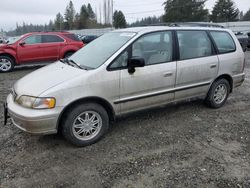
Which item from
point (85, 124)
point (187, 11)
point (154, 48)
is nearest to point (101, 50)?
point (154, 48)

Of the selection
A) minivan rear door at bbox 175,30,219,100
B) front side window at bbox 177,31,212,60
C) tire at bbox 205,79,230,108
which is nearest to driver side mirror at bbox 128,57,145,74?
minivan rear door at bbox 175,30,219,100

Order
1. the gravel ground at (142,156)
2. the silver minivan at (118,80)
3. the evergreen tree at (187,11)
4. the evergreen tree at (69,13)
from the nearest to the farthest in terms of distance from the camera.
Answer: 1. the gravel ground at (142,156)
2. the silver minivan at (118,80)
3. the evergreen tree at (187,11)
4. the evergreen tree at (69,13)

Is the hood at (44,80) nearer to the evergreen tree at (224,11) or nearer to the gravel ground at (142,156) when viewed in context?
the gravel ground at (142,156)

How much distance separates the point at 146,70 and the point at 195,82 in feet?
3.98

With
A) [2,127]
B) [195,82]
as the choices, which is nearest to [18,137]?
[2,127]

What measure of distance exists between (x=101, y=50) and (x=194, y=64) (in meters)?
1.74

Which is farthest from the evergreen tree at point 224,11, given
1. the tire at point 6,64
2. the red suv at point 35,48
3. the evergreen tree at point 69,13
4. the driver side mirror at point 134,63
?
the driver side mirror at point 134,63

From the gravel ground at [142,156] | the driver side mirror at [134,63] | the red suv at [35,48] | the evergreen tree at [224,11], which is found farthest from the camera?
the evergreen tree at [224,11]

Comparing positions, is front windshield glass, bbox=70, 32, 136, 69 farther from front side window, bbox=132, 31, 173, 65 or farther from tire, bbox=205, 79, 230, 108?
tire, bbox=205, 79, 230, 108

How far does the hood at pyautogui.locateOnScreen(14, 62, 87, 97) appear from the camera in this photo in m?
3.44

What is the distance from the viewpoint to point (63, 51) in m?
10.8

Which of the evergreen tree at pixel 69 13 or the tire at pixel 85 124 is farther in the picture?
the evergreen tree at pixel 69 13

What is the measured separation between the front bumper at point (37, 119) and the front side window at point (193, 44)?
97.5 inches

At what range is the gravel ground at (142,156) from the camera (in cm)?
296
